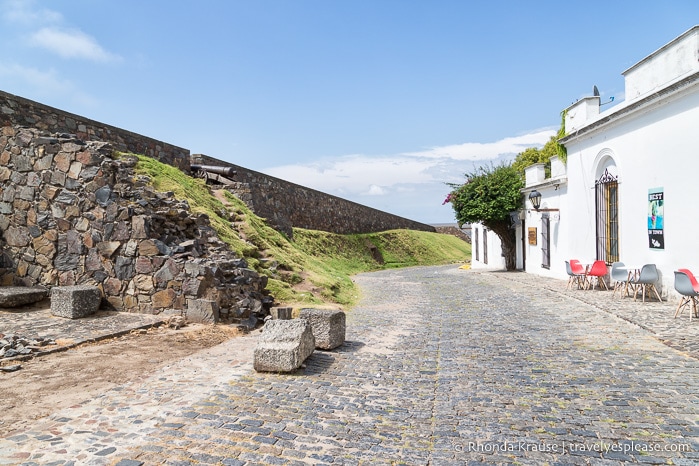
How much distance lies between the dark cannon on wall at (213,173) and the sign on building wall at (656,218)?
1185cm

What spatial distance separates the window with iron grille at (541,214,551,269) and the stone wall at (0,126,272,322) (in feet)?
38.7

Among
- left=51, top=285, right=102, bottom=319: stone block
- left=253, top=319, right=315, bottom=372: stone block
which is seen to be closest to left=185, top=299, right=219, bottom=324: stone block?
left=51, top=285, right=102, bottom=319: stone block

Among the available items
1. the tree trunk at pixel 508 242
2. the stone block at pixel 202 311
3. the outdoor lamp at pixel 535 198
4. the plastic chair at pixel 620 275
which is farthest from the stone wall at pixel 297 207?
the plastic chair at pixel 620 275

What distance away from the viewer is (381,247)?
96.5 feet

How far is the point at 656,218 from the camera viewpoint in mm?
10594

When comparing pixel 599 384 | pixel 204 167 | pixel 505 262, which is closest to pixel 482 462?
pixel 599 384

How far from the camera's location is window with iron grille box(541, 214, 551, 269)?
17.1m

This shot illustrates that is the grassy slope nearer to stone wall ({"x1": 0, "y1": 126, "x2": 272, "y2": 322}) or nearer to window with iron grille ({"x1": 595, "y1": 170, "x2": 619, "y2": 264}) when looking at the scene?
stone wall ({"x1": 0, "y1": 126, "x2": 272, "y2": 322})

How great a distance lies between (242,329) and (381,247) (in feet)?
72.1

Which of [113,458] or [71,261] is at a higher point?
[71,261]

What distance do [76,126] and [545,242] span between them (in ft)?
49.8

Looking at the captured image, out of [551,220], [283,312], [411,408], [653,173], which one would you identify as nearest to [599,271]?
[653,173]

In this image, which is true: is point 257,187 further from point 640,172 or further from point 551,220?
point 640,172

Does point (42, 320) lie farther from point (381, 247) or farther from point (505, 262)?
point (381, 247)
